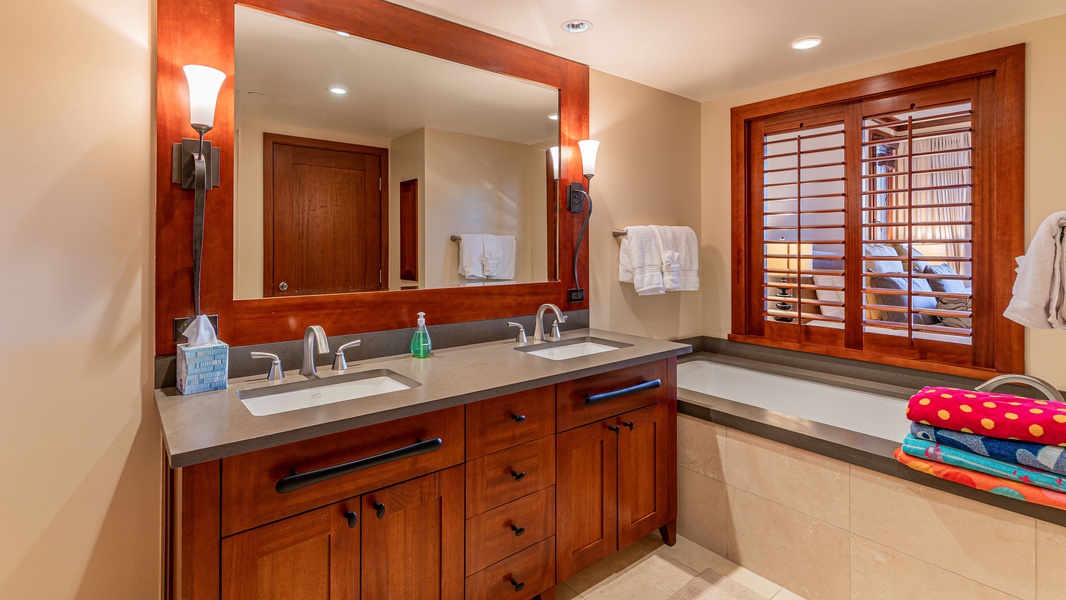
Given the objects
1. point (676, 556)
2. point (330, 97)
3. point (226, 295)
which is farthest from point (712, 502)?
point (330, 97)

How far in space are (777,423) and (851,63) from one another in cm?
197

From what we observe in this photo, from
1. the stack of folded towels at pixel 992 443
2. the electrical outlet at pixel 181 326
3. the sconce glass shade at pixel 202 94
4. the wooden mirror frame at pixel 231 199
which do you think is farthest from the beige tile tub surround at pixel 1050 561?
the sconce glass shade at pixel 202 94

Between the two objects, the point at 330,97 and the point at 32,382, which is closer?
the point at 32,382

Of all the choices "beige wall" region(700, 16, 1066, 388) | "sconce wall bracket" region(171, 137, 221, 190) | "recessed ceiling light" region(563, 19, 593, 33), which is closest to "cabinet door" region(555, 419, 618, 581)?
"sconce wall bracket" region(171, 137, 221, 190)

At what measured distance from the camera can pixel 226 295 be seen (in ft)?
5.60

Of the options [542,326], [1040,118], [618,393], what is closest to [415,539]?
[618,393]

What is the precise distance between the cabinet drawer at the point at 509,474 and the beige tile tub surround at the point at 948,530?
1.09 metres

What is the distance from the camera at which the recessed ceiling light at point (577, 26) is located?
2219mm

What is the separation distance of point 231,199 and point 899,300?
302 cm

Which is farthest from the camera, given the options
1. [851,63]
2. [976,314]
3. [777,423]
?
[851,63]

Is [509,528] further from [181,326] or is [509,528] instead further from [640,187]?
[640,187]

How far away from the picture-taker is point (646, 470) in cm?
219

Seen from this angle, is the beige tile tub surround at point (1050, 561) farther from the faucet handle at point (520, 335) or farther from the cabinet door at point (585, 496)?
the faucet handle at point (520, 335)

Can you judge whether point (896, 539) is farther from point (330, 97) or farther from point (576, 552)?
point (330, 97)
